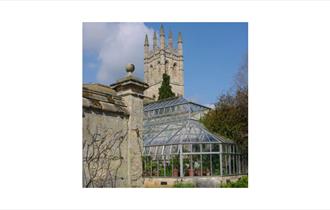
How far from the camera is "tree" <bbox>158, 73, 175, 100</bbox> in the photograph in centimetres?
1683

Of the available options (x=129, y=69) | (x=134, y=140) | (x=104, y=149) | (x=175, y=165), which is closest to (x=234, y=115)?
(x=175, y=165)

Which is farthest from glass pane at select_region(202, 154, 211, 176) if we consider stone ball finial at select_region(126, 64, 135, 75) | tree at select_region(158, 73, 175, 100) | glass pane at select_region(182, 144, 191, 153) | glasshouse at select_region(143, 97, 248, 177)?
tree at select_region(158, 73, 175, 100)

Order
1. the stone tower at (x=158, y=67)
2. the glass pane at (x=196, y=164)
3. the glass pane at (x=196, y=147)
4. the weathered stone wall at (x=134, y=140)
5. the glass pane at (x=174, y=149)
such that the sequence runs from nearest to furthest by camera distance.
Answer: the weathered stone wall at (x=134, y=140), the glass pane at (x=196, y=164), the glass pane at (x=196, y=147), the glass pane at (x=174, y=149), the stone tower at (x=158, y=67)

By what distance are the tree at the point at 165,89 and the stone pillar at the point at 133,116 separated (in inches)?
410

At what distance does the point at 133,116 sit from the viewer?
624cm

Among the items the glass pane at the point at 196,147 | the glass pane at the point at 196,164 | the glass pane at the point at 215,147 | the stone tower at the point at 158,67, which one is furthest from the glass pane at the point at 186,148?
the stone tower at the point at 158,67

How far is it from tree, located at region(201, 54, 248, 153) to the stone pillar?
3457mm

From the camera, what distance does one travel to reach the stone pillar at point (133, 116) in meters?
6.16

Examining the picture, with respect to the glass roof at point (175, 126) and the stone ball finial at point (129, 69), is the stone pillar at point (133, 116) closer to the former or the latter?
the stone ball finial at point (129, 69)

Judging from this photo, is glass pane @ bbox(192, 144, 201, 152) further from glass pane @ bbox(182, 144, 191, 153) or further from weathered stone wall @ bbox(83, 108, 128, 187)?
Answer: weathered stone wall @ bbox(83, 108, 128, 187)

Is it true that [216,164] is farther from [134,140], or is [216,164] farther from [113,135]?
[113,135]
